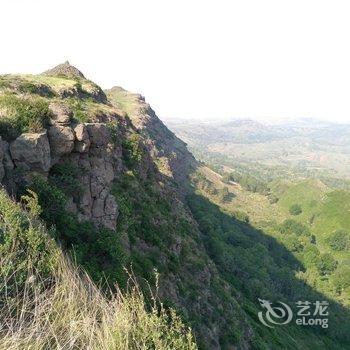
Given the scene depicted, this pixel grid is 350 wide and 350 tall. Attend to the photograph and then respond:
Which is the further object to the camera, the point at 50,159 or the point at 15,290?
the point at 50,159

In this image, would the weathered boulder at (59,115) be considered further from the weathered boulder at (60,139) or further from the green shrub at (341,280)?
the green shrub at (341,280)

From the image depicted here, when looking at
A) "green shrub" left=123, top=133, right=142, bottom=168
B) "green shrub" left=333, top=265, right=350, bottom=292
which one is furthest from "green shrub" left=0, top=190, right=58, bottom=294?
"green shrub" left=333, top=265, right=350, bottom=292

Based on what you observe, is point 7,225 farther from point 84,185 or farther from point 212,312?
point 212,312

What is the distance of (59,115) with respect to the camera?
98.1ft

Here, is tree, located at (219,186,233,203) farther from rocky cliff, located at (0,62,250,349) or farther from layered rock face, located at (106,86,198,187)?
rocky cliff, located at (0,62,250,349)

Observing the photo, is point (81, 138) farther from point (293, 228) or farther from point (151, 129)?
point (293, 228)

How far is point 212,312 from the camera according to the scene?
127 feet

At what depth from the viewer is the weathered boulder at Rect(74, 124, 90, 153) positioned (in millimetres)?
29438

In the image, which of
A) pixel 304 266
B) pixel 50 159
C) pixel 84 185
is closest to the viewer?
pixel 50 159

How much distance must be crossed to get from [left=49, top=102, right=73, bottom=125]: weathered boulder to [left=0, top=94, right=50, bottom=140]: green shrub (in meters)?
0.62

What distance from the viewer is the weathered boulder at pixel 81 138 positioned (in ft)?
96.6

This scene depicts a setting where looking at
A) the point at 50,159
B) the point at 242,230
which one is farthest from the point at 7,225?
the point at 242,230

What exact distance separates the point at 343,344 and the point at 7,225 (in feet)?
296

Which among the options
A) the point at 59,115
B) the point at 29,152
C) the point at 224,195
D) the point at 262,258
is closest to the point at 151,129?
the point at 224,195
